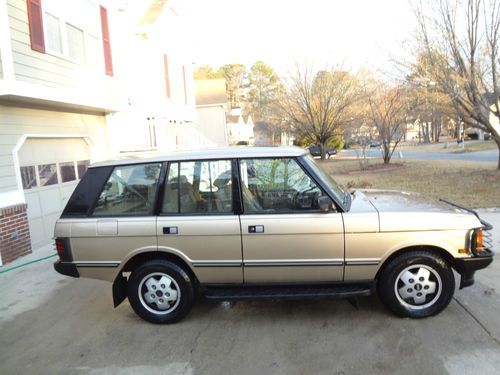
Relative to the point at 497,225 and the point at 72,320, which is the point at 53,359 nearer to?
the point at 72,320

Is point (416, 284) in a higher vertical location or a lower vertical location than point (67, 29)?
lower

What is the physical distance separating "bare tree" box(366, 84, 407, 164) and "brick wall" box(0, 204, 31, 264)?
641 inches

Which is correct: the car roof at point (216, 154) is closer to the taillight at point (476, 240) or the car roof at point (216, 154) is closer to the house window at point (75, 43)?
the taillight at point (476, 240)

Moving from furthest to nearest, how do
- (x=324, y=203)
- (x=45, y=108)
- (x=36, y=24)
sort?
(x=45, y=108) → (x=36, y=24) → (x=324, y=203)

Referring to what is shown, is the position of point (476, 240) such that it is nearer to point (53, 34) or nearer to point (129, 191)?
point (129, 191)

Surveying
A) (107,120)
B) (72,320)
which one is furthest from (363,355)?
(107,120)

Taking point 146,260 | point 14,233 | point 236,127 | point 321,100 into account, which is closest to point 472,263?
point 146,260

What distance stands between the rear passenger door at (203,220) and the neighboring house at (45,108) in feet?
14.4

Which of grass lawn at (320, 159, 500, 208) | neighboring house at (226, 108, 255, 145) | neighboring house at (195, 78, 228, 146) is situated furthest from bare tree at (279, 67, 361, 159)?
neighboring house at (226, 108, 255, 145)

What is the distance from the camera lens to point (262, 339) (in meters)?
3.40

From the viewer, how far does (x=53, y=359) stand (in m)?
3.32

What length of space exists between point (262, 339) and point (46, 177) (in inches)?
255

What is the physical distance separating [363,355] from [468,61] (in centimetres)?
1147

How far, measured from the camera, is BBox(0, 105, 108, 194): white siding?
644cm
